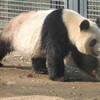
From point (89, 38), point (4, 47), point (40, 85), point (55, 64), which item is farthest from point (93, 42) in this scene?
point (4, 47)

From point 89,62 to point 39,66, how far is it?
1175 mm

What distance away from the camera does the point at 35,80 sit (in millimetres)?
8828

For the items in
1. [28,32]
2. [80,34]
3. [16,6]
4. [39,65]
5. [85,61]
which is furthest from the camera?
[16,6]

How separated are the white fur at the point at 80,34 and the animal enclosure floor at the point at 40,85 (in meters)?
0.66

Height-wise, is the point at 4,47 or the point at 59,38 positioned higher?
the point at 59,38

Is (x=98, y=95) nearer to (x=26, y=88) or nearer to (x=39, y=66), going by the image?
(x=26, y=88)

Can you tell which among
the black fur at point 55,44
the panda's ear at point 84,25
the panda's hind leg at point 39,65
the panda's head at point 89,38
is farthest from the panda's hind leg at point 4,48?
the panda's ear at point 84,25

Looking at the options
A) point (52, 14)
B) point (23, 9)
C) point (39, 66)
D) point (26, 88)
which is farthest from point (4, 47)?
point (23, 9)

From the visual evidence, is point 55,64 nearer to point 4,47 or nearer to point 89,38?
point 89,38

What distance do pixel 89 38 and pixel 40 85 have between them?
137 centimetres

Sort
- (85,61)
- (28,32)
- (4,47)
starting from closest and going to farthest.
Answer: (85,61), (28,32), (4,47)

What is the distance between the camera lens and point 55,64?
884 centimetres

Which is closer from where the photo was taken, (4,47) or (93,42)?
(93,42)

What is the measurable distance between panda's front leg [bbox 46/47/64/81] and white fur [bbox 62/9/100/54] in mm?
437
